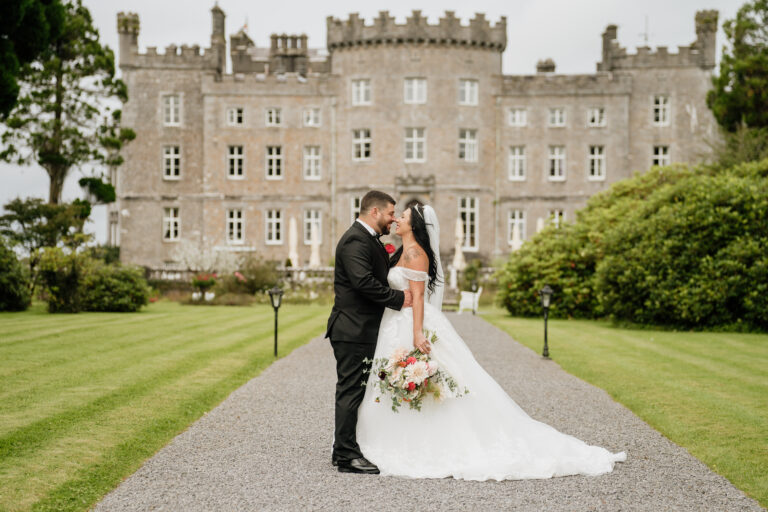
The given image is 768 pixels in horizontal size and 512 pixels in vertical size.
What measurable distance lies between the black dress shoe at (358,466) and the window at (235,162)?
114 ft

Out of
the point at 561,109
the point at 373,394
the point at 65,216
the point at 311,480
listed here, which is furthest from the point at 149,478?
the point at 561,109

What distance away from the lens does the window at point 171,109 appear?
134 ft

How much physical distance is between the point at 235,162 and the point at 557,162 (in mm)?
15297

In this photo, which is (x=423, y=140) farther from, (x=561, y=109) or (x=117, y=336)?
(x=117, y=336)

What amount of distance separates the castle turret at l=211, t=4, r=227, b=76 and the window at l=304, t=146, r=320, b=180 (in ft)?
20.8

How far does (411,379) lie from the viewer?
6129 mm

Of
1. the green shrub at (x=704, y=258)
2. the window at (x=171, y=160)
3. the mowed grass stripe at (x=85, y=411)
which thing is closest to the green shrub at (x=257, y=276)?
the green shrub at (x=704, y=258)

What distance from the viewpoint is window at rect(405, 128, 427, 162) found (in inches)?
1519

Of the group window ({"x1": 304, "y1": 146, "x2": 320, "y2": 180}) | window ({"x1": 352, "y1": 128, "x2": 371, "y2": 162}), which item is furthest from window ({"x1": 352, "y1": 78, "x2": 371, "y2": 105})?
window ({"x1": 304, "y1": 146, "x2": 320, "y2": 180})

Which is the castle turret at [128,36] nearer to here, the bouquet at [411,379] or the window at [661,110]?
the window at [661,110]

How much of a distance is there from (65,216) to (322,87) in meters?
15.0

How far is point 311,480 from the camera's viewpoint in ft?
19.3

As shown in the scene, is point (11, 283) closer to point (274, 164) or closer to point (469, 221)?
point (274, 164)

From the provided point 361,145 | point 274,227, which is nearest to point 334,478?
point 361,145
